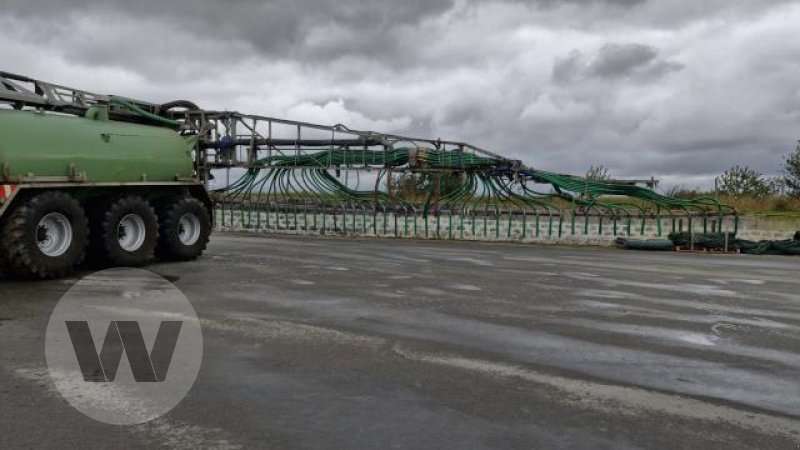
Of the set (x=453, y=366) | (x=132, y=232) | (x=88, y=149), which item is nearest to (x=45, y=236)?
(x=88, y=149)

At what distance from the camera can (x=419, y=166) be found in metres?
21.4

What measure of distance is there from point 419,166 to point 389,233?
8.98 feet

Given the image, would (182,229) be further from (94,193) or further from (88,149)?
(88,149)

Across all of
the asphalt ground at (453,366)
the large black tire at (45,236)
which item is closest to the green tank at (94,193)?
the large black tire at (45,236)

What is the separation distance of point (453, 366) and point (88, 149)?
8.18 metres

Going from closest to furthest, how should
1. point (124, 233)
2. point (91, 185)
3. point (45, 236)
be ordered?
point (45, 236) → point (91, 185) → point (124, 233)

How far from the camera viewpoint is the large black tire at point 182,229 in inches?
517

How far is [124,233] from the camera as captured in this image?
39.9 ft

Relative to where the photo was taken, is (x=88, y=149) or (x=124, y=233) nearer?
(x=88, y=149)

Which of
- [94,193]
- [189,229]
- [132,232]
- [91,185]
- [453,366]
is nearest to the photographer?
[453,366]

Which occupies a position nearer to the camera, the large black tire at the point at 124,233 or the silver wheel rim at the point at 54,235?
the silver wheel rim at the point at 54,235

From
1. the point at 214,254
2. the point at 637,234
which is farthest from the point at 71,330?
the point at 637,234

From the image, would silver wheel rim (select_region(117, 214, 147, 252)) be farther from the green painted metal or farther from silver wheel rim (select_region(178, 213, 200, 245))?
silver wheel rim (select_region(178, 213, 200, 245))

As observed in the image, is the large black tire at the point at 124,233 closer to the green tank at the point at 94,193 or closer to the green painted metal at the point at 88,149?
the green tank at the point at 94,193
